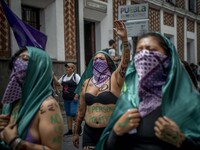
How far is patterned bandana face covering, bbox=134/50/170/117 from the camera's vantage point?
226 cm

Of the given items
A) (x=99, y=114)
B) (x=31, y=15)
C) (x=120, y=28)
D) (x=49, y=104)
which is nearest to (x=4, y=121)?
(x=49, y=104)

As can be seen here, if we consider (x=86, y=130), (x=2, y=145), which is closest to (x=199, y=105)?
(x=2, y=145)

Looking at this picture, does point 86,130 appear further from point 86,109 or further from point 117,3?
point 117,3

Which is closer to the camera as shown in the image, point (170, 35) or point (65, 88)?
point (65, 88)

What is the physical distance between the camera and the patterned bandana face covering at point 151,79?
7.43 feet

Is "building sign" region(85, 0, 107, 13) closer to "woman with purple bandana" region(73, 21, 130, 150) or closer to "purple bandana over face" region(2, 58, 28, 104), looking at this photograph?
"woman with purple bandana" region(73, 21, 130, 150)

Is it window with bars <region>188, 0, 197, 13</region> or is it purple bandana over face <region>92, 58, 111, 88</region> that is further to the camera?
window with bars <region>188, 0, 197, 13</region>

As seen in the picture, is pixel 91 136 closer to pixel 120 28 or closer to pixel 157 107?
→ pixel 120 28

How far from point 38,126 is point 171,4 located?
17.8m

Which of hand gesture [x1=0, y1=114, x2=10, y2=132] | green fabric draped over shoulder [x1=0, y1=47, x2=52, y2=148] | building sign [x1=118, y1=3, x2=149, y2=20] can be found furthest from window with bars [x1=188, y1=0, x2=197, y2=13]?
hand gesture [x1=0, y1=114, x2=10, y2=132]

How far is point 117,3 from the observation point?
14.4 metres

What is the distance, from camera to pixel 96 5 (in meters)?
12.9

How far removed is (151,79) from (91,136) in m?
1.91

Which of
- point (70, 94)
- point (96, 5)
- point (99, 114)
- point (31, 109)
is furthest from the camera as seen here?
point (96, 5)
